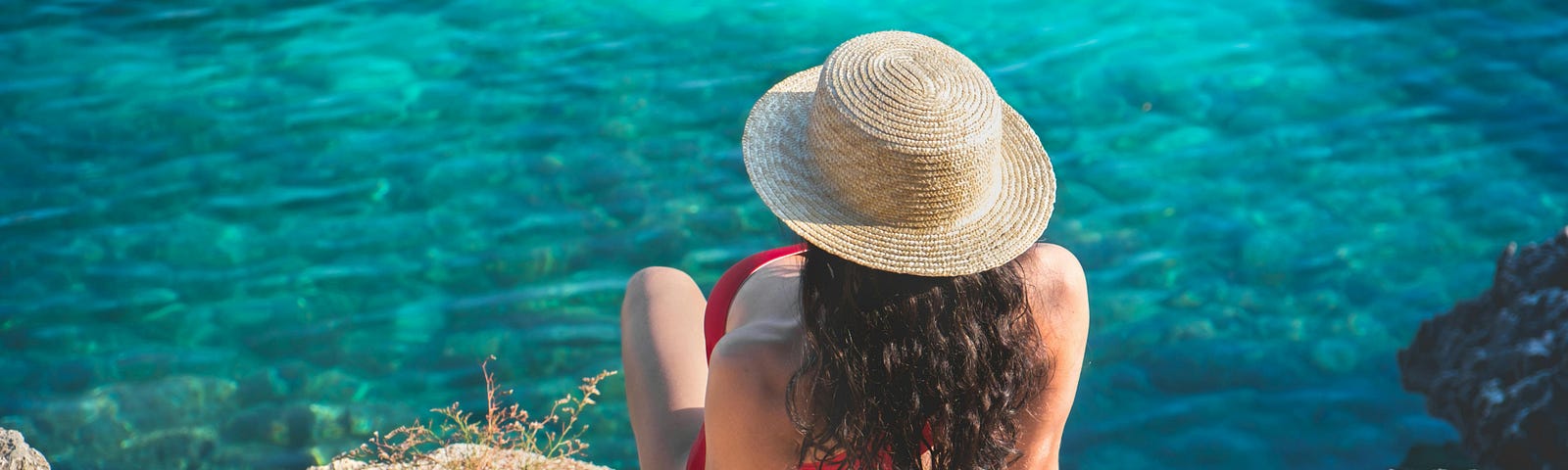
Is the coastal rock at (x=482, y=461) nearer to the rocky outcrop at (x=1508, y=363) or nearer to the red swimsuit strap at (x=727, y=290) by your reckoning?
Result: the red swimsuit strap at (x=727, y=290)

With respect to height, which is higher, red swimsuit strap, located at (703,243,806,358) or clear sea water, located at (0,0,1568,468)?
red swimsuit strap, located at (703,243,806,358)

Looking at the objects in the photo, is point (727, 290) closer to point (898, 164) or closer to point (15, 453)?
point (898, 164)

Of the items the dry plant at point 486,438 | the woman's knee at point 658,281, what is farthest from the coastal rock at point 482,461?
the woman's knee at point 658,281

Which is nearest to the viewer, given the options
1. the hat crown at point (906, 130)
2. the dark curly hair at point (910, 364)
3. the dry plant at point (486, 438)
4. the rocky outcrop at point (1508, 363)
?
the hat crown at point (906, 130)

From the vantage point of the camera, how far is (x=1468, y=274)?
14.5 ft

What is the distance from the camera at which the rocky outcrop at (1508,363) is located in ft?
11.1

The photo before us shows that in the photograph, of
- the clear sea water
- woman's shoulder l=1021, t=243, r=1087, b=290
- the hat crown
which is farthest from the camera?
the clear sea water

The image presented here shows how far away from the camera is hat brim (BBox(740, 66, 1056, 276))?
5.81 feet

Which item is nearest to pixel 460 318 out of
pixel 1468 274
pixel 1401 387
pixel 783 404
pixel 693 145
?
pixel 693 145

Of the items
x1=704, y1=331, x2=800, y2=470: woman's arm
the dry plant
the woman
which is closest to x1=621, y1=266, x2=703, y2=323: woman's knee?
the dry plant

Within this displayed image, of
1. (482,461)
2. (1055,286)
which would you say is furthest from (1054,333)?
(482,461)

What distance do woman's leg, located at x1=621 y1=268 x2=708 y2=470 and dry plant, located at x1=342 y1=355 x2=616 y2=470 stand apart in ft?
0.44

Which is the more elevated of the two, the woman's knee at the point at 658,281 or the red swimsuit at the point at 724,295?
the red swimsuit at the point at 724,295

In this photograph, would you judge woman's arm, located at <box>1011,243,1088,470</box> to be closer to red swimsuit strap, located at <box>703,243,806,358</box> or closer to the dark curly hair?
the dark curly hair
